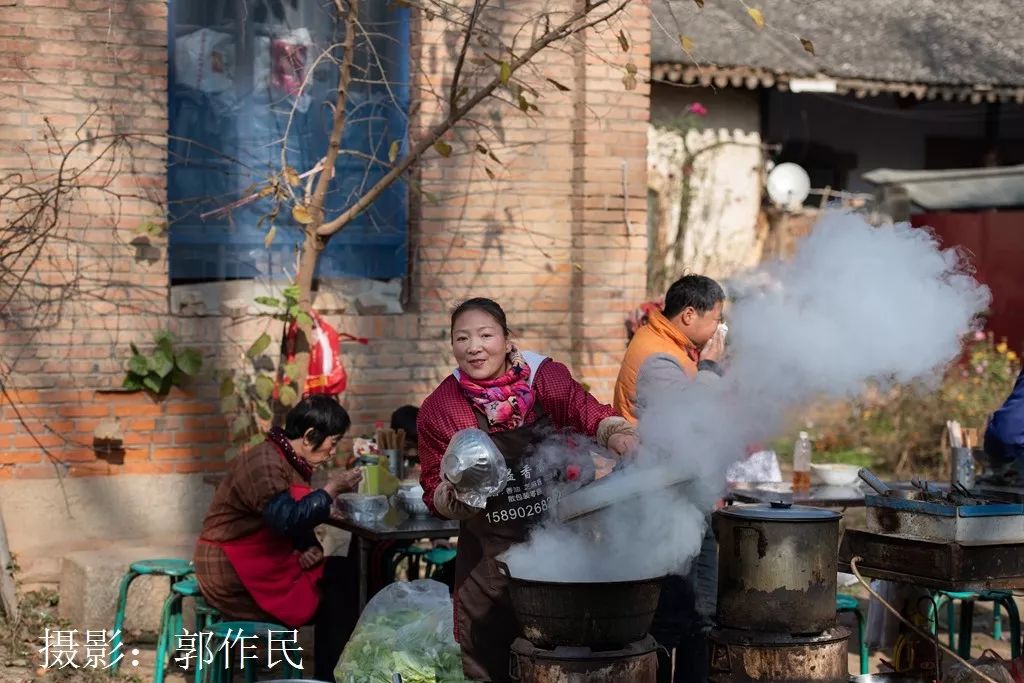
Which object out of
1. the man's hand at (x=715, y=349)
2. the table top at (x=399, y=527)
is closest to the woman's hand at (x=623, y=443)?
the table top at (x=399, y=527)

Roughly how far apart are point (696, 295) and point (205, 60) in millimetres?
3974

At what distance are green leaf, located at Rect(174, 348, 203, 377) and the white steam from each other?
3717mm

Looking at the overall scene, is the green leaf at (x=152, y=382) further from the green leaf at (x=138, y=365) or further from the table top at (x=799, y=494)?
the table top at (x=799, y=494)

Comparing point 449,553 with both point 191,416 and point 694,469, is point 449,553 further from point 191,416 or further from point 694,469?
point 694,469

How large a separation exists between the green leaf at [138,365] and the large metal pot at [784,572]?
4.23m

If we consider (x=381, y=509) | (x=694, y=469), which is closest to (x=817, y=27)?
(x=381, y=509)

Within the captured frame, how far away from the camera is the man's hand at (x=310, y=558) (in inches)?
238

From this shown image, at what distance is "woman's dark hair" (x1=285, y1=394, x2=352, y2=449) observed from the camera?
5.89 meters

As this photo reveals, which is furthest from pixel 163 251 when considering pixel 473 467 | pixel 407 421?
pixel 473 467

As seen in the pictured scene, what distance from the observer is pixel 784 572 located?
4781 millimetres

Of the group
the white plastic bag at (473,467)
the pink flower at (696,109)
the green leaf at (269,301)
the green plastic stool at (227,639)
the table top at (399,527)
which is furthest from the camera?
the pink flower at (696,109)

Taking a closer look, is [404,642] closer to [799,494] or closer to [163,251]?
[799,494]

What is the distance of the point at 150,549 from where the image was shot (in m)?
7.63

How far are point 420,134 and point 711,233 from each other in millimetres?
6225
